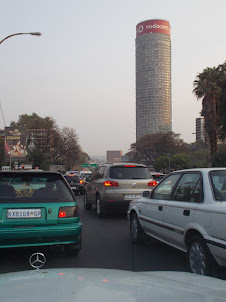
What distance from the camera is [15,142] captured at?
149 ft

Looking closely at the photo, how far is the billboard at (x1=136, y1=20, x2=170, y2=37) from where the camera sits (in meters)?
173

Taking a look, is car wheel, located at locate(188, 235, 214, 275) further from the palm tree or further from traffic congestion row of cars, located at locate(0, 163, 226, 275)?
the palm tree

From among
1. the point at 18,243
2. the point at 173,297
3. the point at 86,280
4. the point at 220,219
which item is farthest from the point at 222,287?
the point at 18,243

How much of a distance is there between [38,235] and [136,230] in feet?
8.05

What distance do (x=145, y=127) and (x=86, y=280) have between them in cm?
16966

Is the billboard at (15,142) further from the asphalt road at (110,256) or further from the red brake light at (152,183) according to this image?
the asphalt road at (110,256)

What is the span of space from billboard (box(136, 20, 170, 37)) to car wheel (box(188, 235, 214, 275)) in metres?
182

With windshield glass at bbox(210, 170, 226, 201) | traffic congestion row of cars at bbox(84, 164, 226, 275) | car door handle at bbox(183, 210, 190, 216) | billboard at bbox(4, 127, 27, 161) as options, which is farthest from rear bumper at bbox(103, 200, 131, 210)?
billboard at bbox(4, 127, 27, 161)

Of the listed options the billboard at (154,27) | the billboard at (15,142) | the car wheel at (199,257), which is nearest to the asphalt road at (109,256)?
the car wheel at (199,257)

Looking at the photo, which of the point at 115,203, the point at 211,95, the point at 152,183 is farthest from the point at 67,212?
the point at 211,95

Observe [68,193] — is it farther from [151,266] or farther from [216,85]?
[216,85]

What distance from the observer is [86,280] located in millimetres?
2385

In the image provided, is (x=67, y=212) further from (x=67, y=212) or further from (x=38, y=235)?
(x=38, y=235)

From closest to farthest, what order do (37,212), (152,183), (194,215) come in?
(194,215) → (37,212) → (152,183)
